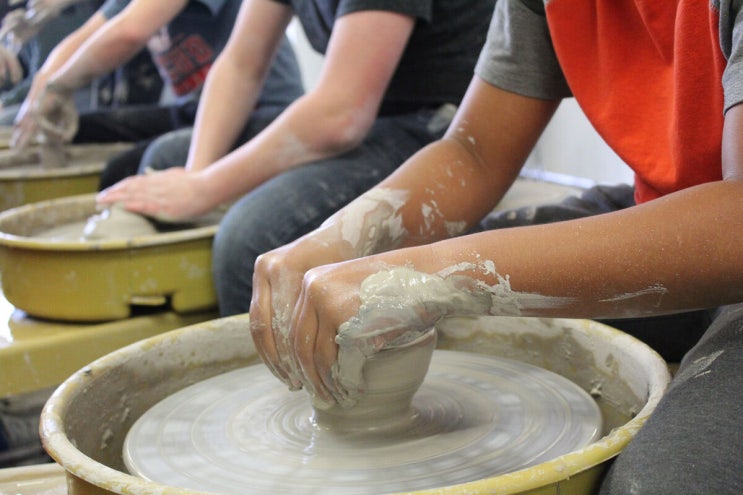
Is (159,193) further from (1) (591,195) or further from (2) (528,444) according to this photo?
(2) (528,444)

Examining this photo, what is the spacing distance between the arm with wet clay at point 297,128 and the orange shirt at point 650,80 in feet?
1.93

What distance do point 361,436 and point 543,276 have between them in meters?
0.32

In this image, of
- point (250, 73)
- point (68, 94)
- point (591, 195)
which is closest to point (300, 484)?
point (591, 195)

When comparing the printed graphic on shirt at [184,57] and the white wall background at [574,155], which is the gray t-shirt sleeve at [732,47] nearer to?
the white wall background at [574,155]

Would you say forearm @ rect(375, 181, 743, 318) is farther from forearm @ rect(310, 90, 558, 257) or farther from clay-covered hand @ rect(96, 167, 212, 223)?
clay-covered hand @ rect(96, 167, 212, 223)

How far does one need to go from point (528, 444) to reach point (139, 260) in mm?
933

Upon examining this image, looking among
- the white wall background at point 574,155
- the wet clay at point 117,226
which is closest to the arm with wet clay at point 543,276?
the wet clay at point 117,226

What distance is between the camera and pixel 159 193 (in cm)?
181

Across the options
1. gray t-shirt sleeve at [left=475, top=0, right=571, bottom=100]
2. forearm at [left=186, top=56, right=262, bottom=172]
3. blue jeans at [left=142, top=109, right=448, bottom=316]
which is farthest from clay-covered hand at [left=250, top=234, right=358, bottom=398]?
forearm at [left=186, top=56, right=262, bottom=172]

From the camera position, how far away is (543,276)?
79cm

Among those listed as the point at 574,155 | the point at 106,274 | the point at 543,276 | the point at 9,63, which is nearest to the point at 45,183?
the point at 106,274

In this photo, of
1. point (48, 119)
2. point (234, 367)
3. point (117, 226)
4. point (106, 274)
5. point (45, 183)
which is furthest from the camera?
point (48, 119)

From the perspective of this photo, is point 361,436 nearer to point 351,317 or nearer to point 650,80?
point 351,317

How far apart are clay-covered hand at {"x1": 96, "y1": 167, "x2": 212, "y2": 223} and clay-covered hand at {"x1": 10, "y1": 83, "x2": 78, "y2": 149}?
112 centimetres
